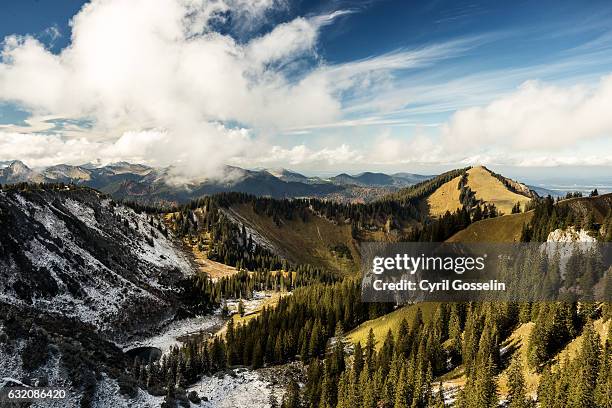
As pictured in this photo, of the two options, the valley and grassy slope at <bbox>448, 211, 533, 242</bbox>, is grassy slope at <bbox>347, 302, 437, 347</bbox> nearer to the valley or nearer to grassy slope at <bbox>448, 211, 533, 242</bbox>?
the valley

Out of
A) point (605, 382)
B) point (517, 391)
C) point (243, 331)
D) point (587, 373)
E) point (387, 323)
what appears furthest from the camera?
point (387, 323)

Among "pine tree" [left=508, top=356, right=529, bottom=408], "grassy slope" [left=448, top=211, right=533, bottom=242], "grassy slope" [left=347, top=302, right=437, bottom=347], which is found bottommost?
"grassy slope" [left=347, top=302, right=437, bottom=347]

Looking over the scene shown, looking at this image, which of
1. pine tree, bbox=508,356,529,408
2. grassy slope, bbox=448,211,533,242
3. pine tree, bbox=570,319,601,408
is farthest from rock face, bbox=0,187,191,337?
grassy slope, bbox=448,211,533,242

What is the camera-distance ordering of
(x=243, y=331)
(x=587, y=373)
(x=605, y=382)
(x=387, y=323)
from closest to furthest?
(x=605, y=382), (x=587, y=373), (x=243, y=331), (x=387, y=323)

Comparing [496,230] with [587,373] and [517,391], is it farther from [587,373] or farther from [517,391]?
[517,391]

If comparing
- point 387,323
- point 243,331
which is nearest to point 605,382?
point 387,323

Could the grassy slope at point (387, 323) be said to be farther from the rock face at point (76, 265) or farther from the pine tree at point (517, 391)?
the rock face at point (76, 265)

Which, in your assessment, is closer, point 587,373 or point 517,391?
point 587,373

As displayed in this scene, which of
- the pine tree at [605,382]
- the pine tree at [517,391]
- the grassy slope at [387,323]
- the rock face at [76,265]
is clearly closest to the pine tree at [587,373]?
the pine tree at [605,382]
